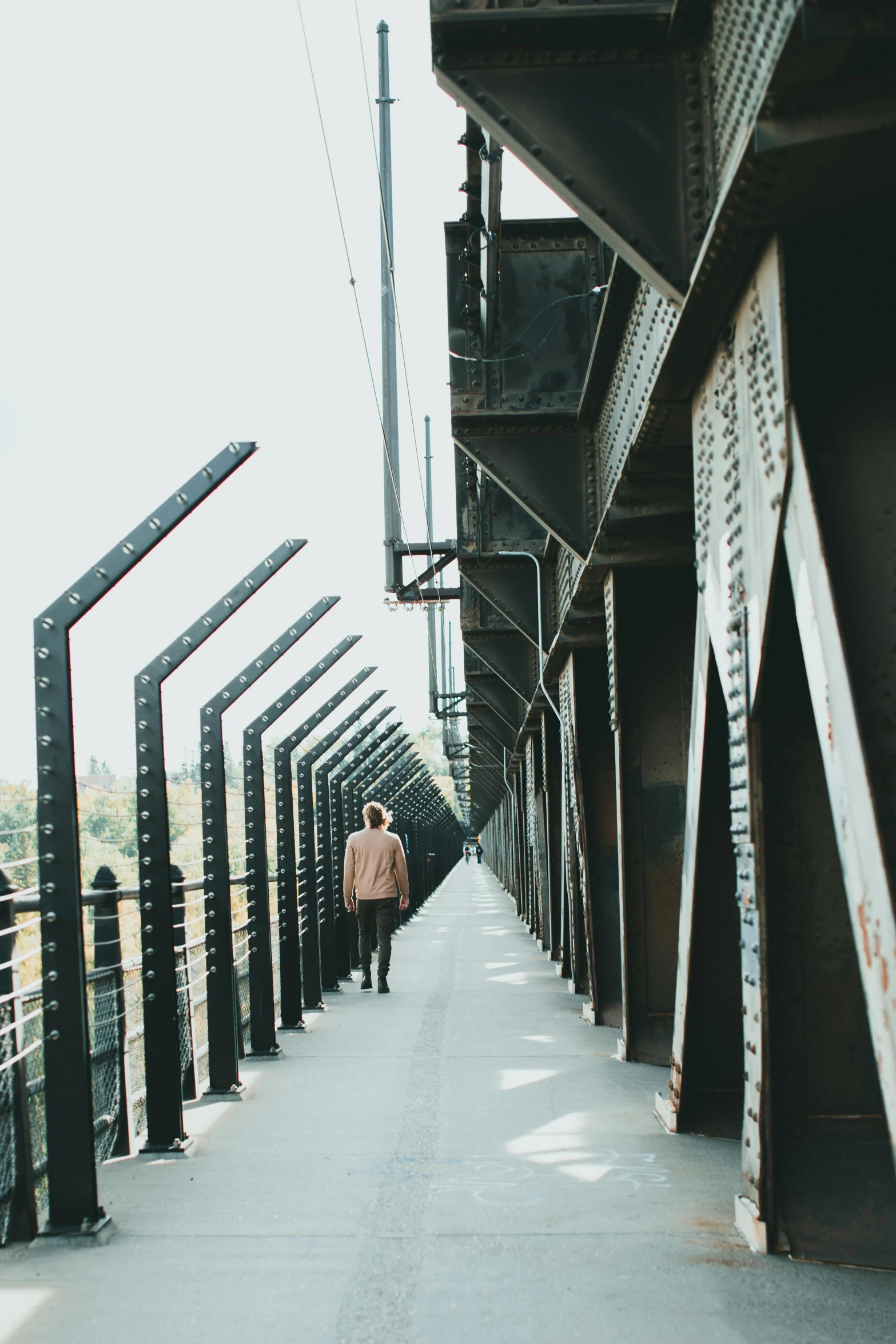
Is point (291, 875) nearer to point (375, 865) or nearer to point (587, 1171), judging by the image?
point (375, 865)

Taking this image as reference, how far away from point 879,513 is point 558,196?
1.56 meters

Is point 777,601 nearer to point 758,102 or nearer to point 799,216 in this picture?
point 799,216

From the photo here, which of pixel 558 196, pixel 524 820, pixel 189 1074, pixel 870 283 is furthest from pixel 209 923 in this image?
pixel 524 820

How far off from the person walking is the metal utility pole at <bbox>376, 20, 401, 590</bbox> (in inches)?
210

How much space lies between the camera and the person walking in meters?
12.1

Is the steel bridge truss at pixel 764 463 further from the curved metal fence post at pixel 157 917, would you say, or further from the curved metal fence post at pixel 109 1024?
the curved metal fence post at pixel 109 1024

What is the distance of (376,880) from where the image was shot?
1236cm

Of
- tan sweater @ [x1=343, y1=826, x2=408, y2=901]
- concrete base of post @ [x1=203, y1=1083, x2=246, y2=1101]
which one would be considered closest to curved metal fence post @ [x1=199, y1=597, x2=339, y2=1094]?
concrete base of post @ [x1=203, y1=1083, x2=246, y2=1101]

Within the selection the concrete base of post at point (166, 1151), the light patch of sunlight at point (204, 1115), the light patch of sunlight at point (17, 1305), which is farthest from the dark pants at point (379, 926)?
the light patch of sunlight at point (17, 1305)

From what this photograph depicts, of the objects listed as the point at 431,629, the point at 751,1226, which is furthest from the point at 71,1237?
the point at 431,629

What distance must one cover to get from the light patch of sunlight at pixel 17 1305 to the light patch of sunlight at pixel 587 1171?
7.13 ft

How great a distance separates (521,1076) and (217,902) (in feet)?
6.91

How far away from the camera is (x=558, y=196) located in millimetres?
3844

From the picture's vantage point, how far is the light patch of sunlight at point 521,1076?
701 cm
